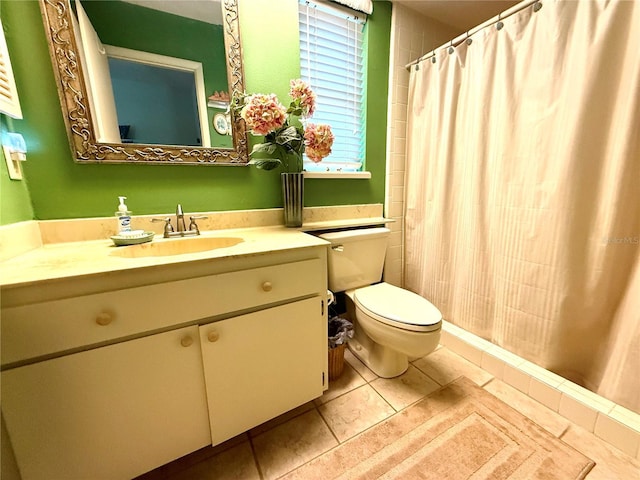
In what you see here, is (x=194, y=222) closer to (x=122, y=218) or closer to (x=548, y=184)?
(x=122, y=218)

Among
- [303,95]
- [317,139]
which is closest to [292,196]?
[317,139]

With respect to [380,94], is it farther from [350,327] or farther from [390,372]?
[390,372]

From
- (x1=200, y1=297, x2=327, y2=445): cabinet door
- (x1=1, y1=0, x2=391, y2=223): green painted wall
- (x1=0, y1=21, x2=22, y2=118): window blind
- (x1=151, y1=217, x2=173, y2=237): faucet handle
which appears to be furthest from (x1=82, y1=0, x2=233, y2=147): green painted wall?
(x1=200, y1=297, x2=327, y2=445): cabinet door

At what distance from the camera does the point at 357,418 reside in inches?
43.4

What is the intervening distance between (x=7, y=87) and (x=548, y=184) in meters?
2.03

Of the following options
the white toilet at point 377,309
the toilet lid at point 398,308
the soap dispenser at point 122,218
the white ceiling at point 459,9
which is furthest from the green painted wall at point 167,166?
the toilet lid at point 398,308

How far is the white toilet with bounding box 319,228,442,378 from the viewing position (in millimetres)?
1105

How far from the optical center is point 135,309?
2.34 feet

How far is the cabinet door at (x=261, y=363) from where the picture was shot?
842 millimetres

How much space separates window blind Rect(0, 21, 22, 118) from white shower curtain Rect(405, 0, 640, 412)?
186 centimetres

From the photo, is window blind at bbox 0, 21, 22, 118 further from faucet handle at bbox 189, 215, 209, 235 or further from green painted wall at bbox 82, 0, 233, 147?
faucet handle at bbox 189, 215, 209, 235

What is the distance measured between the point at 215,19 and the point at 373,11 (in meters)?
0.94

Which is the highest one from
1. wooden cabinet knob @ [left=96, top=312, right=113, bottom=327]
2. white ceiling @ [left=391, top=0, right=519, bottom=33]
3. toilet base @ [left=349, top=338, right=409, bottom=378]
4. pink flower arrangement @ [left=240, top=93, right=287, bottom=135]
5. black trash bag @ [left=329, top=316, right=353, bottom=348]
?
white ceiling @ [left=391, top=0, right=519, bottom=33]

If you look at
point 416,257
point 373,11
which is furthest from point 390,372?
point 373,11
